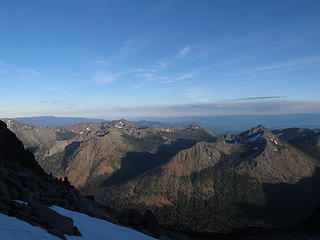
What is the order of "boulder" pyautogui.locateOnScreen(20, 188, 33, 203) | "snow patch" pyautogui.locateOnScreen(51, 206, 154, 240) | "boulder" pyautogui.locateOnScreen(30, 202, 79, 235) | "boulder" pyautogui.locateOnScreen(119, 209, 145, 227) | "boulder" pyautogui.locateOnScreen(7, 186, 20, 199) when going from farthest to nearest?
"boulder" pyautogui.locateOnScreen(119, 209, 145, 227), "boulder" pyautogui.locateOnScreen(20, 188, 33, 203), "boulder" pyautogui.locateOnScreen(7, 186, 20, 199), "snow patch" pyautogui.locateOnScreen(51, 206, 154, 240), "boulder" pyautogui.locateOnScreen(30, 202, 79, 235)

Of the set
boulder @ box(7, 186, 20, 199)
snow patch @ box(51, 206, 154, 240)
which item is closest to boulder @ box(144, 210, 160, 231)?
snow patch @ box(51, 206, 154, 240)

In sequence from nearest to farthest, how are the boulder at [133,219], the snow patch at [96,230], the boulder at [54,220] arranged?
the boulder at [54,220] → the snow patch at [96,230] → the boulder at [133,219]

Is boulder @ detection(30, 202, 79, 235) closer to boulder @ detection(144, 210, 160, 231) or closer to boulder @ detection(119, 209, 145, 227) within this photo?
boulder @ detection(119, 209, 145, 227)

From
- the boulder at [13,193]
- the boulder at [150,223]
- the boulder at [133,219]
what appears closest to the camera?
the boulder at [13,193]

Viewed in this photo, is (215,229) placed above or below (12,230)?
below

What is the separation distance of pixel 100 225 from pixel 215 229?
205597 mm

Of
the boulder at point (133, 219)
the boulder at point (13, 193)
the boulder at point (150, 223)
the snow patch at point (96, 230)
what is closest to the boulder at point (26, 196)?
the boulder at point (13, 193)

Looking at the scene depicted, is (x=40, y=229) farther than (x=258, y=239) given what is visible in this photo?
No

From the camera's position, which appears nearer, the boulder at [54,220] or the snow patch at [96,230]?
the boulder at [54,220]

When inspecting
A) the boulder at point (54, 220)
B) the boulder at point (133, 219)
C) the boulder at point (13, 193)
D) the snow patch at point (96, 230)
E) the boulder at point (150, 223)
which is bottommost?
the boulder at point (150, 223)

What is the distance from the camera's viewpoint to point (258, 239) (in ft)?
147

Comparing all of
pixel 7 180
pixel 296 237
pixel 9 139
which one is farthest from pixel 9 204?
pixel 9 139

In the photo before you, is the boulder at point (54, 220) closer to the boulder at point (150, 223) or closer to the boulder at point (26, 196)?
the boulder at point (26, 196)

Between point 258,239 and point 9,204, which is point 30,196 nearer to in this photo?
point 9,204
